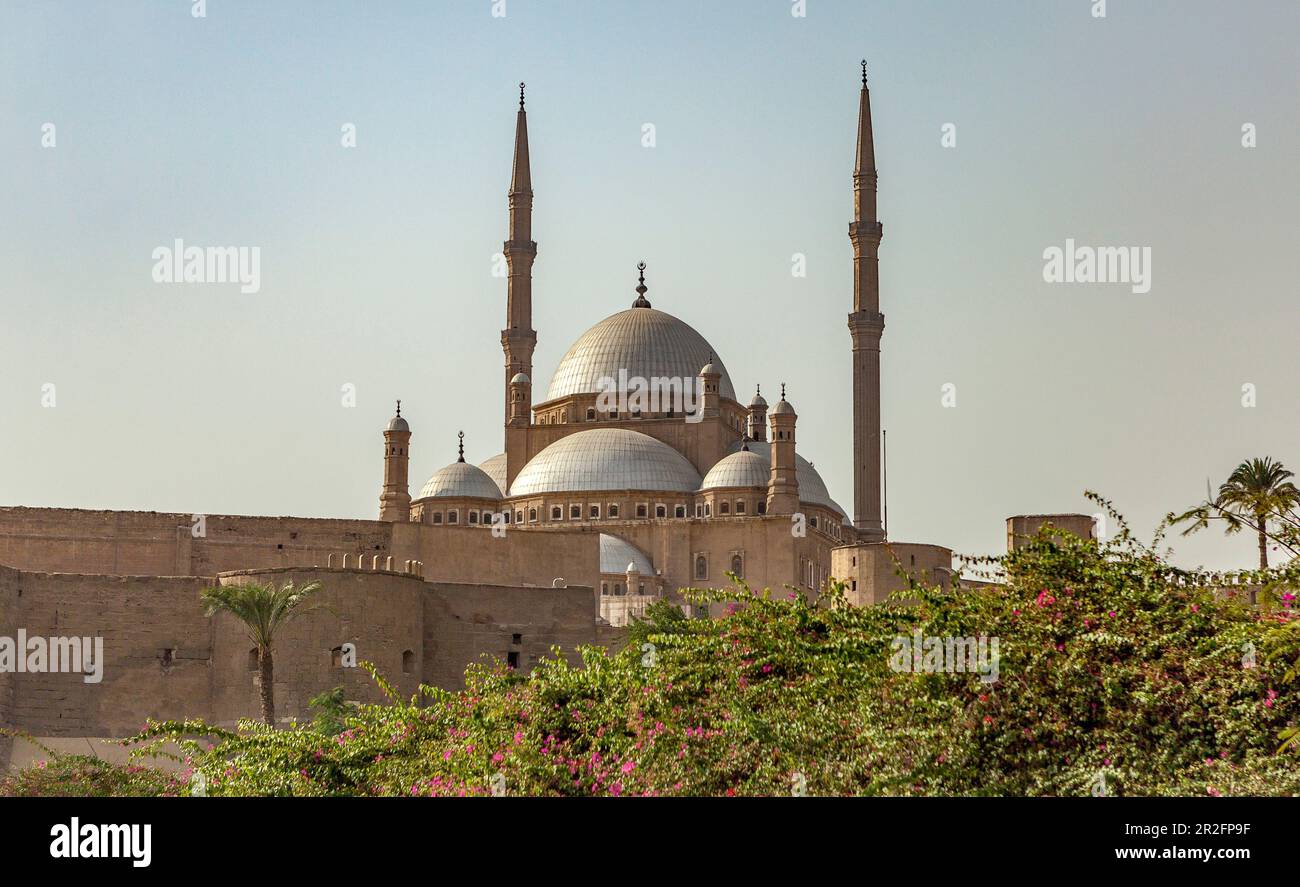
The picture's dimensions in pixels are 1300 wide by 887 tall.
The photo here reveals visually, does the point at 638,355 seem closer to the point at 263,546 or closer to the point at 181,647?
the point at 263,546

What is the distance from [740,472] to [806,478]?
2.71 m

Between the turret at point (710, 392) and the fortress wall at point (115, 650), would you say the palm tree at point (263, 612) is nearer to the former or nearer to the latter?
the fortress wall at point (115, 650)

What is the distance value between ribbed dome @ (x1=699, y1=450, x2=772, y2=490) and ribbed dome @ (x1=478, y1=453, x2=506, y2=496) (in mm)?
7686

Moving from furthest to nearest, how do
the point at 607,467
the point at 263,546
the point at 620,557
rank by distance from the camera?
1. the point at 607,467
2. the point at 620,557
3. the point at 263,546

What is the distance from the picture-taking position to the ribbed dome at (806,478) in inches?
2110

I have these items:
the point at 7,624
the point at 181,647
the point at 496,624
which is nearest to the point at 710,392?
the point at 496,624

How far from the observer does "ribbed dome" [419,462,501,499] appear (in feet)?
178

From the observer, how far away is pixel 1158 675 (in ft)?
42.8

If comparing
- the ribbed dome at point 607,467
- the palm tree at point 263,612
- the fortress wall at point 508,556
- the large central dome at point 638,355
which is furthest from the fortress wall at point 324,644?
the large central dome at point 638,355

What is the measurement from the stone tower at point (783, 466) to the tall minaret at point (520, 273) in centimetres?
973

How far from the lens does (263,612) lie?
1225 inches
